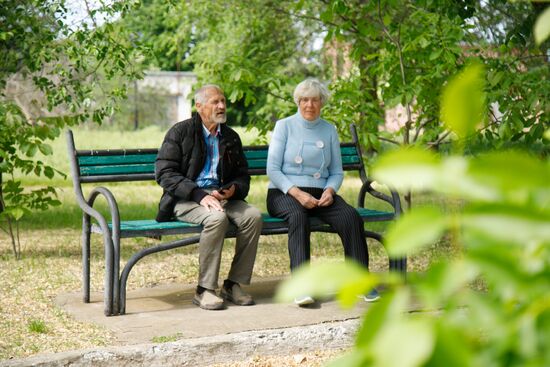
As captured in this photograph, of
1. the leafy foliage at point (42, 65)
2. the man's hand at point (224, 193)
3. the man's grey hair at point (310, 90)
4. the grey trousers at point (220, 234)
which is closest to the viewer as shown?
the grey trousers at point (220, 234)

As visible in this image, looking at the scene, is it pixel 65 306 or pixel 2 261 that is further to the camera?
pixel 2 261

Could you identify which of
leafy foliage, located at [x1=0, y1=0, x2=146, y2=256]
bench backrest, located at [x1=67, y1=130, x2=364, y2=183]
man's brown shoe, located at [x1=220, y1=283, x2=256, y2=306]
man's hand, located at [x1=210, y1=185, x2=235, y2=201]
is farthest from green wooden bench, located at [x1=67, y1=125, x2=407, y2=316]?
leafy foliage, located at [x1=0, y1=0, x2=146, y2=256]

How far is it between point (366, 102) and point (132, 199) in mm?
7098

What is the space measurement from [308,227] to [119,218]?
1204mm

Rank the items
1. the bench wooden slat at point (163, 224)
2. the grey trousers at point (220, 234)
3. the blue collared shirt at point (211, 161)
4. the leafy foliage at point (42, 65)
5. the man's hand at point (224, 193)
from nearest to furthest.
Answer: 1. the bench wooden slat at point (163, 224)
2. the grey trousers at point (220, 234)
3. the man's hand at point (224, 193)
4. the blue collared shirt at point (211, 161)
5. the leafy foliage at point (42, 65)

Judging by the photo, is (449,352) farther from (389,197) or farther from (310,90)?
(389,197)

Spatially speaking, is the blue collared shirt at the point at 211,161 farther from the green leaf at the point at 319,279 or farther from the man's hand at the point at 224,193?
the green leaf at the point at 319,279

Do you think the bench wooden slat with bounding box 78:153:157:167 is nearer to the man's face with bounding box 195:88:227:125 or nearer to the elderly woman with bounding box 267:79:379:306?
the man's face with bounding box 195:88:227:125

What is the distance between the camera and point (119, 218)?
18.7ft

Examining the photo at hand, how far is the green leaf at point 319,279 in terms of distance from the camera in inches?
25.8

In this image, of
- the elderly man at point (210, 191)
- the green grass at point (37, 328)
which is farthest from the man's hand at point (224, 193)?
the green grass at point (37, 328)

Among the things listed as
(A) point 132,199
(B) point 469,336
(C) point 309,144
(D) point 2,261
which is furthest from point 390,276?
(A) point 132,199

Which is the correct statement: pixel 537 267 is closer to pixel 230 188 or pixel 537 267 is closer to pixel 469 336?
pixel 469 336

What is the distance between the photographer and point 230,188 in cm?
625
